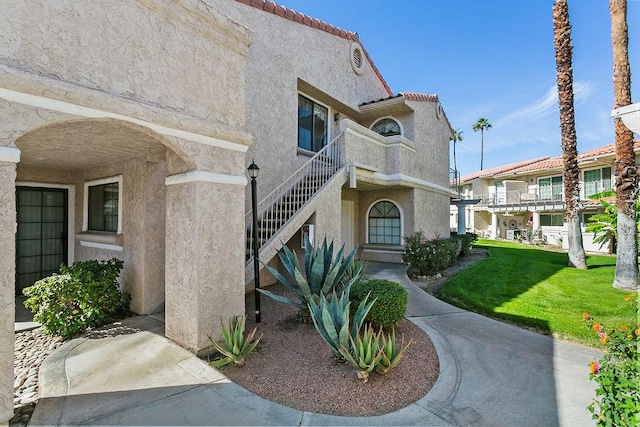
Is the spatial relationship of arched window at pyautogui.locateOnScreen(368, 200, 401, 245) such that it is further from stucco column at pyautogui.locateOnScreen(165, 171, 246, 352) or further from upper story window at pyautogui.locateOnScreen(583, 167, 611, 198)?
upper story window at pyautogui.locateOnScreen(583, 167, 611, 198)

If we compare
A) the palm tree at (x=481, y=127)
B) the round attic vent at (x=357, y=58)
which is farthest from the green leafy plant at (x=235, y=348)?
the palm tree at (x=481, y=127)

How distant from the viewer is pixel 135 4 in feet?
12.9

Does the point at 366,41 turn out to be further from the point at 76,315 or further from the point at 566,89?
the point at 76,315

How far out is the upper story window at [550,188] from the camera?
2776 cm

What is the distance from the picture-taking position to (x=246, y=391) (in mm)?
3889

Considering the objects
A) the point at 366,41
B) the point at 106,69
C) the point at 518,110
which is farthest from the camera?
the point at 518,110

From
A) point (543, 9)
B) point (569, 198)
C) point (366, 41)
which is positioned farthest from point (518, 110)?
point (366, 41)

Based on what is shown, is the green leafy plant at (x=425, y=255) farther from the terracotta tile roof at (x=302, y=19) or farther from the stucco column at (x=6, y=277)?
the stucco column at (x=6, y=277)

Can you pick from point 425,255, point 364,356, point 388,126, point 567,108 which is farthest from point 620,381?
point 567,108

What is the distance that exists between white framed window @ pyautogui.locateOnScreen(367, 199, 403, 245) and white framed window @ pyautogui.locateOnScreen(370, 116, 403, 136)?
3157 millimetres

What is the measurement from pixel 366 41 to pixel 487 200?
28.5 metres

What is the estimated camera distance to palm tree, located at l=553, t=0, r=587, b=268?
41.3 feet

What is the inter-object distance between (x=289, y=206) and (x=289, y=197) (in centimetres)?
28

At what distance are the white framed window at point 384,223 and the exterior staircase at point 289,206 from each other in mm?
4415
